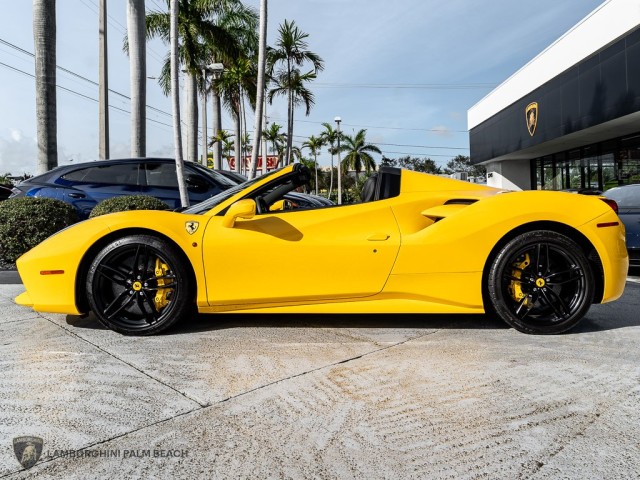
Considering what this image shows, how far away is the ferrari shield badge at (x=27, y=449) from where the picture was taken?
5.67 feet

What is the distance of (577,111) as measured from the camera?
1683 centimetres

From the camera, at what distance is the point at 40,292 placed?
3.30 meters

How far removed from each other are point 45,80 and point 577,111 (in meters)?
16.2

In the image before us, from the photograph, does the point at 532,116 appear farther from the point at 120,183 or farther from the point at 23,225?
the point at 23,225

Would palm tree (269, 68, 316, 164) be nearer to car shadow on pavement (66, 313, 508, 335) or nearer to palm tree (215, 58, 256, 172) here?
palm tree (215, 58, 256, 172)

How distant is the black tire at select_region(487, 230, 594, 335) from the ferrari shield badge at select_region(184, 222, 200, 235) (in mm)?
2020

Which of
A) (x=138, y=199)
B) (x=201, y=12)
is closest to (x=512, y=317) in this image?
(x=138, y=199)

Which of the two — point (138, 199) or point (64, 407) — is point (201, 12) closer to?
point (138, 199)

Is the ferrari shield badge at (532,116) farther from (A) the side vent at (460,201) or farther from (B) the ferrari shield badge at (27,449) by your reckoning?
(B) the ferrari shield badge at (27,449)

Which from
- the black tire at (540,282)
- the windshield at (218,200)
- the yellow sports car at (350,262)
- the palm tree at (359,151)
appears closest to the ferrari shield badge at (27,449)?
the yellow sports car at (350,262)

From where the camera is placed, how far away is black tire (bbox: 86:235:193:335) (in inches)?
128

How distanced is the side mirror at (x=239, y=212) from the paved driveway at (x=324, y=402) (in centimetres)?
78

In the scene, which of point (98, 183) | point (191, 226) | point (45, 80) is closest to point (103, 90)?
point (45, 80)

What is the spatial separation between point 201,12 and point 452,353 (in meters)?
20.1
